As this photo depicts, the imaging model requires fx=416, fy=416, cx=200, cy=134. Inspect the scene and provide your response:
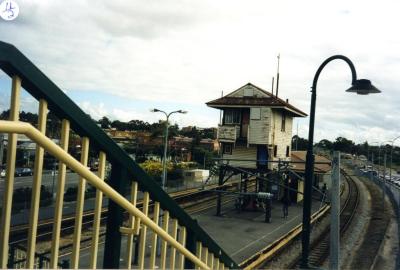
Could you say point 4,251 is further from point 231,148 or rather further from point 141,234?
point 231,148

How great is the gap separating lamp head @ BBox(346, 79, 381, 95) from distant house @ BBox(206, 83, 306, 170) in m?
21.4

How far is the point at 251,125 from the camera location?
102 feet

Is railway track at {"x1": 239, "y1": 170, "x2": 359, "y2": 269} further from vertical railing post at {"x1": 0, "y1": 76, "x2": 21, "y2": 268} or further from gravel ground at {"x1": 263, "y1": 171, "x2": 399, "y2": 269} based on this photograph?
vertical railing post at {"x1": 0, "y1": 76, "x2": 21, "y2": 268}

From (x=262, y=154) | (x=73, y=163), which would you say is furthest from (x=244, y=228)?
(x=73, y=163)

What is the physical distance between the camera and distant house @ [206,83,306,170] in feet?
→ 101

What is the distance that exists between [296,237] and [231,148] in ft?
35.3

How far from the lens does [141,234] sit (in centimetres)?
334

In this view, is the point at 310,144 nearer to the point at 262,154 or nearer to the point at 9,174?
the point at 9,174

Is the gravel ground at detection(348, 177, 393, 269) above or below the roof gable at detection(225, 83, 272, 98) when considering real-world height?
below

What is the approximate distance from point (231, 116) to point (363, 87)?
23.3 metres

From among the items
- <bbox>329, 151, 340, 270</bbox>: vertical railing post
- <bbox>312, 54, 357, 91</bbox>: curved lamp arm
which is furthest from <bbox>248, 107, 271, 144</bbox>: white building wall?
<bbox>329, 151, 340, 270</bbox>: vertical railing post

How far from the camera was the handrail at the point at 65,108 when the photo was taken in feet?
7.08

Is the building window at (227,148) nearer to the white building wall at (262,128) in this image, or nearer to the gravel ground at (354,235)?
the white building wall at (262,128)

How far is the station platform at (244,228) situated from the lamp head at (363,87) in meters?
10.8
